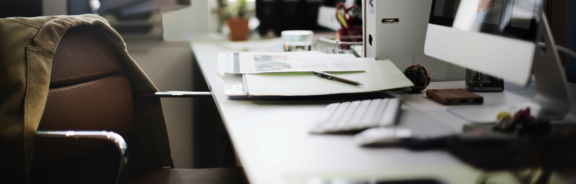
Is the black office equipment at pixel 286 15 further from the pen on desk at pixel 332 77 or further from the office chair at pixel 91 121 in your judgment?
the pen on desk at pixel 332 77

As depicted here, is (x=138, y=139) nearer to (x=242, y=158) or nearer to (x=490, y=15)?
(x=242, y=158)

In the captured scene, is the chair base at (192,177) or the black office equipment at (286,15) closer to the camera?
the chair base at (192,177)

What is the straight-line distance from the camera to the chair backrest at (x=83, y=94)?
0.89 metres

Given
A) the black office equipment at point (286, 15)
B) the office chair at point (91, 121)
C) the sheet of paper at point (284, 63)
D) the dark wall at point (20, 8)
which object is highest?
the dark wall at point (20, 8)

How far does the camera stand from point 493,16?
0.73 m

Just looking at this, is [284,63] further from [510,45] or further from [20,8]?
[20,8]

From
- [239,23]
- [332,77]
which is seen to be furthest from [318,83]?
[239,23]

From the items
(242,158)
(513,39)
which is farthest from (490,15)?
(242,158)

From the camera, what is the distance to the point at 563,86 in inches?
25.8

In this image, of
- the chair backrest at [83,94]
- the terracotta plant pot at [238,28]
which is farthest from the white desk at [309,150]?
the terracotta plant pot at [238,28]

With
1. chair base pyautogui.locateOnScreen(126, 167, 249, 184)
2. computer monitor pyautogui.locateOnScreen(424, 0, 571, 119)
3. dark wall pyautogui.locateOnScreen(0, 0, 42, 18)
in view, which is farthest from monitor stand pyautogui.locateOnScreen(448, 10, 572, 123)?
dark wall pyautogui.locateOnScreen(0, 0, 42, 18)

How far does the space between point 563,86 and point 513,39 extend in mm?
122

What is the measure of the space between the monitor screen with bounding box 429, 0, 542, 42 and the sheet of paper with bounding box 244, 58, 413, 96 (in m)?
0.17

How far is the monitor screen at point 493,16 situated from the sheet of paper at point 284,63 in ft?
0.79
